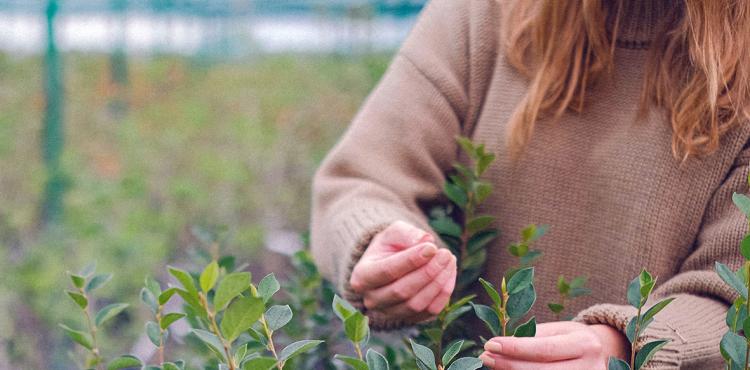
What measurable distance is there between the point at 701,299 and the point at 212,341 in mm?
776

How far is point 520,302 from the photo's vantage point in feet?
3.21

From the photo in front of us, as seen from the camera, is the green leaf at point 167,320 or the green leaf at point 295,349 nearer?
the green leaf at point 295,349

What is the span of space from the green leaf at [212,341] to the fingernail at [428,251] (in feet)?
1.29

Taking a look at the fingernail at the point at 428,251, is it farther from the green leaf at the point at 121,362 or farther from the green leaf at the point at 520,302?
the green leaf at the point at 121,362

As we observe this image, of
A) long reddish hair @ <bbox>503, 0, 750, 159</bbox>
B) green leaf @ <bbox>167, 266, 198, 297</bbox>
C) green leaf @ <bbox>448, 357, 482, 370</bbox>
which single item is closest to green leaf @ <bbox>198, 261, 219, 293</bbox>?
green leaf @ <bbox>167, 266, 198, 297</bbox>

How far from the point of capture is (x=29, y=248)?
11.1 ft

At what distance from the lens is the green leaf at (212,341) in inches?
33.0

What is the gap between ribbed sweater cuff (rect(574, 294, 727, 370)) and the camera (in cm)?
117

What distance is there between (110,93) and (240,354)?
432 centimetres

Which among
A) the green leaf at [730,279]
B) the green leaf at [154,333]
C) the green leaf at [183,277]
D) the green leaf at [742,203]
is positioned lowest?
the green leaf at [154,333]

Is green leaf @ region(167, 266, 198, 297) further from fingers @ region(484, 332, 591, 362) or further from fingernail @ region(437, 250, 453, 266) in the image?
fingernail @ region(437, 250, 453, 266)

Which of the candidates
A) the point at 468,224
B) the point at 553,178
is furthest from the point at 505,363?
A: the point at 553,178

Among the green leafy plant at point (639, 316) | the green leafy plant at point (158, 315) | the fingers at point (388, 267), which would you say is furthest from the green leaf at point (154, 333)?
the green leafy plant at point (639, 316)

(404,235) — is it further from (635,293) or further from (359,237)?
(635,293)
